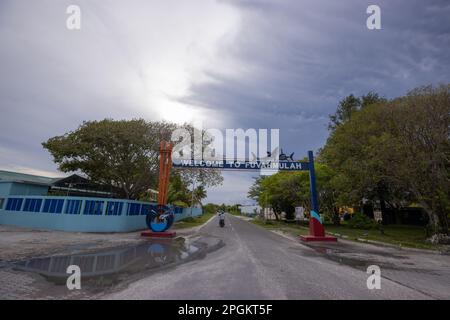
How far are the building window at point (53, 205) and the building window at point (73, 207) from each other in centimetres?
48

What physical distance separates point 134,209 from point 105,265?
11358mm

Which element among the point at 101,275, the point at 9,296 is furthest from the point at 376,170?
the point at 9,296

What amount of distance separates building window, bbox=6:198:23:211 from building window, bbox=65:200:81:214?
196 inches

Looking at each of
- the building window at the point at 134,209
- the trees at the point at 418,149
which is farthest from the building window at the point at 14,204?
the trees at the point at 418,149

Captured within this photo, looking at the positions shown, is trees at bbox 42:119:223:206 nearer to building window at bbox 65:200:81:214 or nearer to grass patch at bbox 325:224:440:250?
building window at bbox 65:200:81:214

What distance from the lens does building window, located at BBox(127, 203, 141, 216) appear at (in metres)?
17.1

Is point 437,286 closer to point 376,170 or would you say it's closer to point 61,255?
point 61,255

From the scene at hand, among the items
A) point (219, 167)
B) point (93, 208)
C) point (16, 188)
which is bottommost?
point (93, 208)

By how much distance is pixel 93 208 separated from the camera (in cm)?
1548

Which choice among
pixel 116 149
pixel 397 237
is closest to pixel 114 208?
pixel 116 149

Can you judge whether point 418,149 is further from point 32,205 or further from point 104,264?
point 32,205

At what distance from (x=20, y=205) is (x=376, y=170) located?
25.9 metres

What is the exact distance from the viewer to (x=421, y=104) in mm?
15188

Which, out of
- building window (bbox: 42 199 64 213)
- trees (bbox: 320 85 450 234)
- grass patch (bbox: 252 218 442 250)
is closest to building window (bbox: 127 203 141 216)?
building window (bbox: 42 199 64 213)
